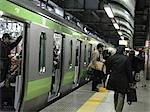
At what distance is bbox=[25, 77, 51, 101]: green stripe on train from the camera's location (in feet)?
25.3

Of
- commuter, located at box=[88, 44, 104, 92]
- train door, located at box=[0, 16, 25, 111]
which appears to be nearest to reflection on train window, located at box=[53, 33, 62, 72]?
train door, located at box=[0, 16, 25, 111]

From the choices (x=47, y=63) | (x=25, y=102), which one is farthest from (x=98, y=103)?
(x=25, y=102)

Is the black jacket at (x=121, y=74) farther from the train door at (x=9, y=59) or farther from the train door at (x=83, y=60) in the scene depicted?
the train door at (x=83, y=60)

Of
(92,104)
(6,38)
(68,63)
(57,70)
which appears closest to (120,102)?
(92,104)

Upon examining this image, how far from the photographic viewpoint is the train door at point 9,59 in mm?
8328

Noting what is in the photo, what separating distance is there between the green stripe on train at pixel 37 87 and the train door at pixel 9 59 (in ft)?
1.52

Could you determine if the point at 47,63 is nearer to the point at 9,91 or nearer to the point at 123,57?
the point at 9,91

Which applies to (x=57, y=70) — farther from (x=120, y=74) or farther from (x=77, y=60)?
(x=77, y=60)

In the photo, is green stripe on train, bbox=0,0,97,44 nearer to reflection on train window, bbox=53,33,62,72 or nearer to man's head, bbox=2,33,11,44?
reflection on train window, bbox=53,33,62,72

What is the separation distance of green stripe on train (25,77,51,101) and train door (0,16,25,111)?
0.46m

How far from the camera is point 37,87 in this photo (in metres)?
8.36

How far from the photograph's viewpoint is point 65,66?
11.6m

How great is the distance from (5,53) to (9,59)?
190 mm

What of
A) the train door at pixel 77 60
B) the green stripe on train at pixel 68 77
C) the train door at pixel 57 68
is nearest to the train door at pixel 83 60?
the train door at pixel 77 60
